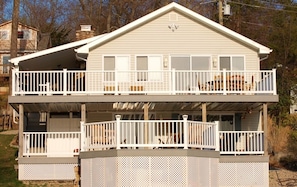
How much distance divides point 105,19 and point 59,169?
31754 mm

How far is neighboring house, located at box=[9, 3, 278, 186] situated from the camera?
82.4 feet

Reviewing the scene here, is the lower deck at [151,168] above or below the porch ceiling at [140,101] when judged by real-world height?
below

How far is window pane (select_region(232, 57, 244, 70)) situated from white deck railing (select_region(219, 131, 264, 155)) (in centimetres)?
318

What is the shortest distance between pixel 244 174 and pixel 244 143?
9.11 feet

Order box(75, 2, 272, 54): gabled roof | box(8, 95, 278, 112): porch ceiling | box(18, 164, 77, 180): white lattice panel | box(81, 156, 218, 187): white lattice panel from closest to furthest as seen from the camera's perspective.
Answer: box(81, 156, 218, 187): white lattice panel < box(18, 164, 77, 180): white lattice panel < box(8, 95, 278, 112): porch ceiling < box(75, 2, 272, 54): gabled roof

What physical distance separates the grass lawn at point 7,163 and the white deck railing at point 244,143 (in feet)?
27.8

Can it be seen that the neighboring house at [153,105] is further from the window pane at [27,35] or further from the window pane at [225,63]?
the window pane at [27,35]

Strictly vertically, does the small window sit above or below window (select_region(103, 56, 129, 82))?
above

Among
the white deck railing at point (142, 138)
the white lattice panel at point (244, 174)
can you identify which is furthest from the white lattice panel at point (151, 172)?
the white lattice panel at point (244, 174)

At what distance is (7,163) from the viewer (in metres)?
32.0

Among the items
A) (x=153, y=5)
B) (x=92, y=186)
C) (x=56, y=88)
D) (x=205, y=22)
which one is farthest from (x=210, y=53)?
(x=153, y=5)

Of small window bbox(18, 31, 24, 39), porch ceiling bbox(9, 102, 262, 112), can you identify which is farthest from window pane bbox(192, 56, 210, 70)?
small window bbox(18, 31, 24, 39)

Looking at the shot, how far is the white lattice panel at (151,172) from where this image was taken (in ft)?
80.9

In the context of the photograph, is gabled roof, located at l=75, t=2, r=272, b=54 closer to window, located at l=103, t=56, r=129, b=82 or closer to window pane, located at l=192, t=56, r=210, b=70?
window, located at l=103, t=56, r=129, b=82
